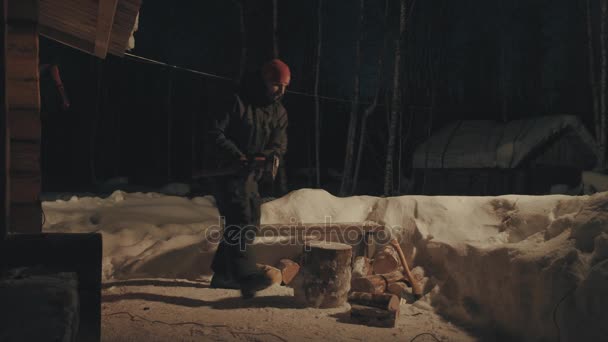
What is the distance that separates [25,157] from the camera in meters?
4.53

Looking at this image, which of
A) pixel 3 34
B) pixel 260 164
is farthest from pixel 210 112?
pixel 3 34

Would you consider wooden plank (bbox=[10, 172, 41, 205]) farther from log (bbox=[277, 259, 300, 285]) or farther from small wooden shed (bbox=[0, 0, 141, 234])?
log (bbox=[277, 259, 300, 285])

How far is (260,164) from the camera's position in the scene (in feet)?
15.2

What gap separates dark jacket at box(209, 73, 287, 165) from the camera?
4598mm

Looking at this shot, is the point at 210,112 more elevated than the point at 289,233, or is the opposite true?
the point at 210,112

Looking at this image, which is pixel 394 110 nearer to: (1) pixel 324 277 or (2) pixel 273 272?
(2) pixel 273 272

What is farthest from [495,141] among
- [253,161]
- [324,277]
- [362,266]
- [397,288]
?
[253,161]

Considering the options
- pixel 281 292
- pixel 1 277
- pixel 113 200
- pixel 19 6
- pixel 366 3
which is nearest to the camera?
pixel 1 277

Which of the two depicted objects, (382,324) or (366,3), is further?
(366,3)

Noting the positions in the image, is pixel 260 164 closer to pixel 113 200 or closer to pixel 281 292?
pixel 281 292

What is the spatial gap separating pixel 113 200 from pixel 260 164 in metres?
4.76

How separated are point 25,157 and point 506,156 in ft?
42.3

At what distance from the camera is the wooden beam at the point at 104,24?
375 cm

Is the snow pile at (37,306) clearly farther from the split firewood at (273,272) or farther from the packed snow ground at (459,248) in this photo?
the split firewood at (273,272)
